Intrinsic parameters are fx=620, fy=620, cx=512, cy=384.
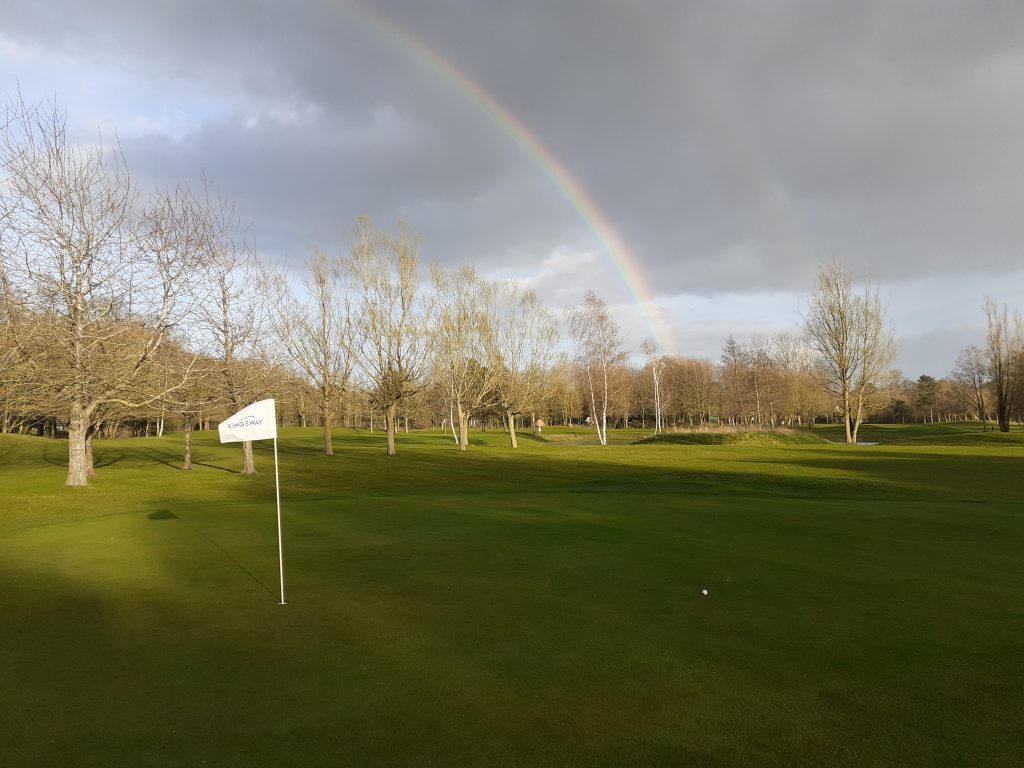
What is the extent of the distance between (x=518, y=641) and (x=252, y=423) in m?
4.10

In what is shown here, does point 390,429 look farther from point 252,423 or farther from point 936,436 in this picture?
point 936,436

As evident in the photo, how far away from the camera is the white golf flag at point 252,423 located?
7.35 metres

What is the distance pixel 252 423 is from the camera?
7480mm

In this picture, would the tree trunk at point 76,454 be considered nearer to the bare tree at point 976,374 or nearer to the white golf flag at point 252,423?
the white golf flag at point 252,423

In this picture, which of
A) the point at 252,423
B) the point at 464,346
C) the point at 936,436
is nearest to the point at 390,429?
the point at 464,346

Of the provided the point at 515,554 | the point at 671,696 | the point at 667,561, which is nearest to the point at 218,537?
the point at 515,554

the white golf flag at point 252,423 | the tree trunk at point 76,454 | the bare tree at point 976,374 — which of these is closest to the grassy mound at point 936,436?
the bare tree at point 976,374

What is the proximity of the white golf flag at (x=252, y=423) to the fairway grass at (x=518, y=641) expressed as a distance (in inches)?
75.8

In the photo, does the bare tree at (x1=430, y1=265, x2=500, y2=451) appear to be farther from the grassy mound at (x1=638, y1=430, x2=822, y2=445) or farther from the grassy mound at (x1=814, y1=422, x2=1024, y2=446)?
the grassy mound at (x1=814, y1=422, x2=1024, y2=446)

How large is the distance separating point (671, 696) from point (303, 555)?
22.0ft

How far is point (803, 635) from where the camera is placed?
19.2ft

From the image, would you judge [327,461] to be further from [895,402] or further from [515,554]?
[895,402]

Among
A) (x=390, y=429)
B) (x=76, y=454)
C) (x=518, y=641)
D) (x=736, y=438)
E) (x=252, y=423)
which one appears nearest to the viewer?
(x=518, y=641)

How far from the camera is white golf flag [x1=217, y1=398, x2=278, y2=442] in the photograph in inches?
289
